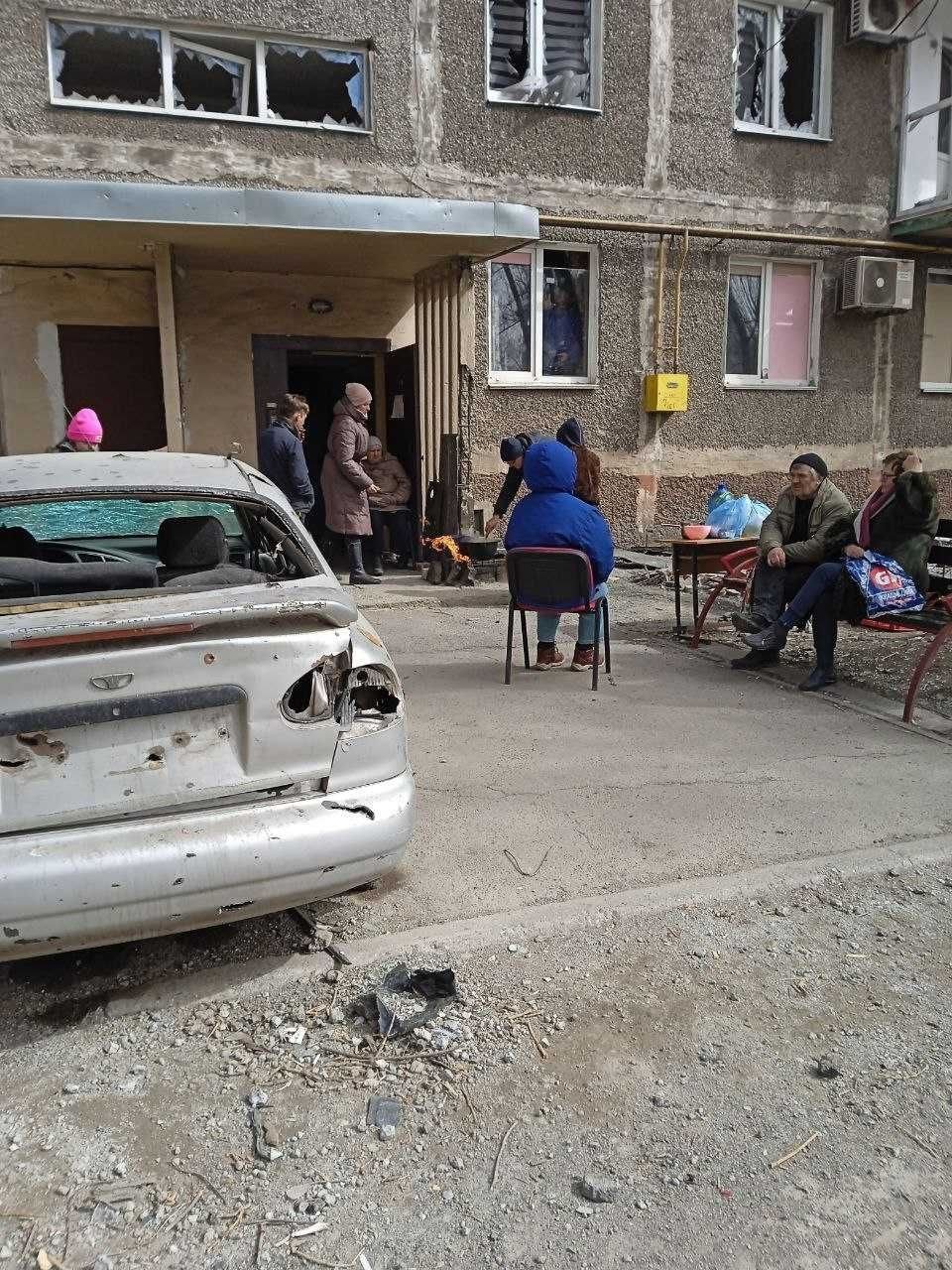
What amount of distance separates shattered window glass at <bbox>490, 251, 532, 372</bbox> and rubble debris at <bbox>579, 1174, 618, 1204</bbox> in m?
10.3

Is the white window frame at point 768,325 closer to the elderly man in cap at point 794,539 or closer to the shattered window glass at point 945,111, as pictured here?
the shattered window glass at point 945,111

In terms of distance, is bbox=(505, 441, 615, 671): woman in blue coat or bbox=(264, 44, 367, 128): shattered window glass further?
bbox=(264, 44, 367, 128): shattered window glass

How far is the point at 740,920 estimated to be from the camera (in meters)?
3.32

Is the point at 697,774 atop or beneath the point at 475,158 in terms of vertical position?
beneath

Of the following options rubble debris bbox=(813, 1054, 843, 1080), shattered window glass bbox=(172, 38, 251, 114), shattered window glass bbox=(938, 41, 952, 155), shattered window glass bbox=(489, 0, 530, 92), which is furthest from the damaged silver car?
shattered window glass bbox=(938, 41, 952, 155)

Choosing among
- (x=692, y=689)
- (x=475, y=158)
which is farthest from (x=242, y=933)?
(x=475, y=158)

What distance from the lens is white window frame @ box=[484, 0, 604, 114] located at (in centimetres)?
1095

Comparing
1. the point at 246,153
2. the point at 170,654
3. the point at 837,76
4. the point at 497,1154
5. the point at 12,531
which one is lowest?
the point at 497,1154

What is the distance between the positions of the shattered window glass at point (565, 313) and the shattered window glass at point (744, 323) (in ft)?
6.76

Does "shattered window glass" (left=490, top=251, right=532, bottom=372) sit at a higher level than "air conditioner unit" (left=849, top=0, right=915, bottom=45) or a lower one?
lower

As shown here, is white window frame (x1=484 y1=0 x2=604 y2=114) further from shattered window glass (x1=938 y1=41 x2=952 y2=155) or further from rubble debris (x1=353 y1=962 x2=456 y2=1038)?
rubble debris (x1=353 y1=962 x2=456 y2=1038)

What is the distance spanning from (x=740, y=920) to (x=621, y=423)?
947 cm

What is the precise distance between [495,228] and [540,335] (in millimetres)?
2802

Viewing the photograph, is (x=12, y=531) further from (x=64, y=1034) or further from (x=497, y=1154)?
(x=497, y=1154)
